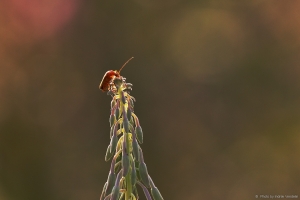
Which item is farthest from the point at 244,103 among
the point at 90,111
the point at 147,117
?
the point at 90,111

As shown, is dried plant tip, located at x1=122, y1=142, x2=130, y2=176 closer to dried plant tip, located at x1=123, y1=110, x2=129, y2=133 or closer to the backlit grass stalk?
the backlit grass stalk

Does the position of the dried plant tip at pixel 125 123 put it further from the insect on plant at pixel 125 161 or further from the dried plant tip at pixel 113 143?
the dried plant tip at pixel 113 143

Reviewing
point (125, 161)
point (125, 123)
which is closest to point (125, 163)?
point (125, 161)

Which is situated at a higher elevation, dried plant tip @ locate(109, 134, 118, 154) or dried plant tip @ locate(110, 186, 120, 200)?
dried plant tip @ locate(109, 134, 118, 154)

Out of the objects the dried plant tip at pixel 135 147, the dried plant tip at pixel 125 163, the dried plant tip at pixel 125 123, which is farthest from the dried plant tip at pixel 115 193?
the dried plant tip at pixel 125 123

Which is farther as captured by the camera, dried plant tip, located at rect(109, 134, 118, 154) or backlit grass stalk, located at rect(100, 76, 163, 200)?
dried plant tip, located at rect(109, 134, 118, 154)

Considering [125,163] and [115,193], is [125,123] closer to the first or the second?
[125,163]

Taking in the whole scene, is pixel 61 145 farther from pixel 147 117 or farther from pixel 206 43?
pixel 206 43

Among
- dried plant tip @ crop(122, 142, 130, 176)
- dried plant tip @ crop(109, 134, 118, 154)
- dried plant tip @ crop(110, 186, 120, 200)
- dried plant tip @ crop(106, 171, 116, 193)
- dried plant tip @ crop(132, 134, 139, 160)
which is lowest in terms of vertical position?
dried plant tip @ crop(110, 186, 120, 200)

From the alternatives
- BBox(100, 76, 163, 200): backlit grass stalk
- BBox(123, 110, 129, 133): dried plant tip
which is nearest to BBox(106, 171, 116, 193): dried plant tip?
BBox(100, 76, 163, 200): backlit grass stalk
